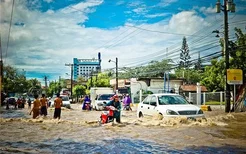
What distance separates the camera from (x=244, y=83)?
25.2 metres

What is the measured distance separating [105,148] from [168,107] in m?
5.72

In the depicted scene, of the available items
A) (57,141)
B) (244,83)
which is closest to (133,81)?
(244,83)

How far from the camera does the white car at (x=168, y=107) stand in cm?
1371

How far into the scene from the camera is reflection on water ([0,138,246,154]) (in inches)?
335

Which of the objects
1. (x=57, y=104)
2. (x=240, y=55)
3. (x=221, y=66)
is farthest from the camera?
(x=221, y=66)

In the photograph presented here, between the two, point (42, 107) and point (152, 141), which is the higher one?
point (42, 107)

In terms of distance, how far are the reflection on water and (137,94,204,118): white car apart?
3896mm

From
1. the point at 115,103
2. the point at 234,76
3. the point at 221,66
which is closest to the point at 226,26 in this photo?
the point at 234,76

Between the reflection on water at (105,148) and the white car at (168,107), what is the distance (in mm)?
3896

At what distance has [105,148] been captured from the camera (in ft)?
29.6

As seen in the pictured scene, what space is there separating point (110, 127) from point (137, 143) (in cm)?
450

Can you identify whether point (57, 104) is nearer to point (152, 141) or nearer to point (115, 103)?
point (115, 103)

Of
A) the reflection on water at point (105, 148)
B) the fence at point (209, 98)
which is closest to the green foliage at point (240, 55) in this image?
the fence at point (209, 98)

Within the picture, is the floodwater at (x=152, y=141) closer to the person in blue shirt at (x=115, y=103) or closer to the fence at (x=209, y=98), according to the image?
the person in blue shirt at (x=115, y=103)
